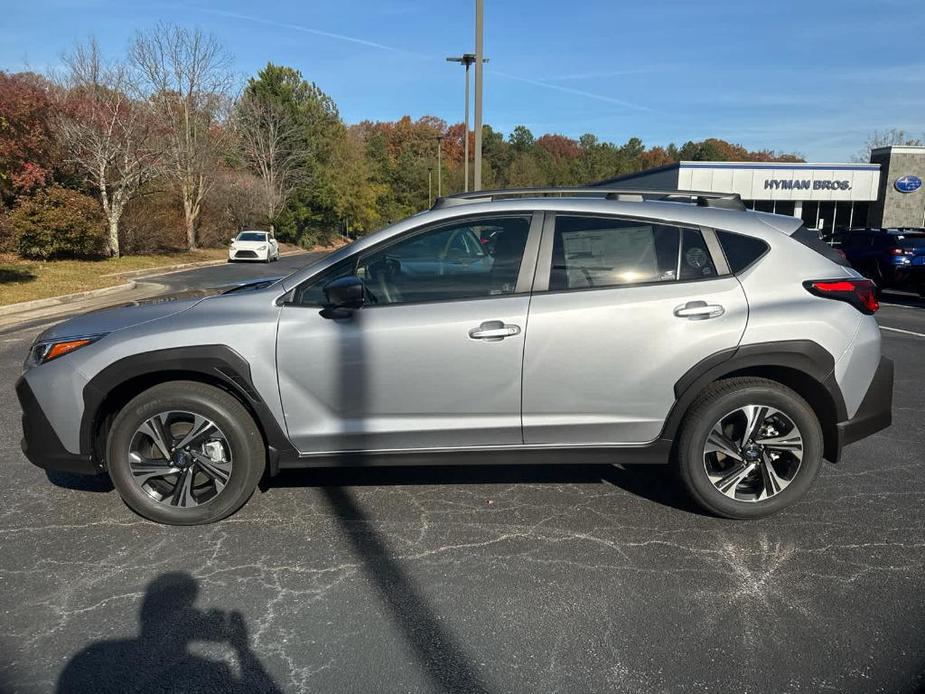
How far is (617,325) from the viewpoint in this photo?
3545 mm

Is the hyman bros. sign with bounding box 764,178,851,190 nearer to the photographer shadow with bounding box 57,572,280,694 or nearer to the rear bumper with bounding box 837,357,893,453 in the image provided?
the rear bumper with bounding box 837,357,893,453

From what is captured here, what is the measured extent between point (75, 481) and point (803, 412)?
176 inches

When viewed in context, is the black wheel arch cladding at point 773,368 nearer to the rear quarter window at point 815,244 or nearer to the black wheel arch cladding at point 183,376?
the rear quarter window at point 815,244

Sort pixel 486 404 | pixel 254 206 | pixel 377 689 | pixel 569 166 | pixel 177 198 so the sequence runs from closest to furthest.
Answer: pixel 377 689, pixel 486 404, pixel 177 198, pixel 254 206, pixel 569 166

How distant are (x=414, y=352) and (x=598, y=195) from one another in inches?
60.1

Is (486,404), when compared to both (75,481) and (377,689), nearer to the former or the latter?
(377,689)

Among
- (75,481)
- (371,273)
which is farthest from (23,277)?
(371,273)

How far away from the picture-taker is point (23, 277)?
17.6 meters

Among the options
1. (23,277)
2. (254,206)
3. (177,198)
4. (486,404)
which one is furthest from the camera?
(254,206)

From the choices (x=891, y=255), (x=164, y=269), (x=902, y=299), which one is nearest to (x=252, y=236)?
(x=164, y=269)

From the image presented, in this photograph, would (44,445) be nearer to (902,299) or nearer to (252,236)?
(902,299)

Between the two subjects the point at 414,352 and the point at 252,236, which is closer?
the point at 414,352

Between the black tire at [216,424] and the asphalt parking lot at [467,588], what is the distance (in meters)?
0.12

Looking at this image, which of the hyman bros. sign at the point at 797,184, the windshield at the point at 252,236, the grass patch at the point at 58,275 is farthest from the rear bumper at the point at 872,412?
the hyman bros. sign at the point at 797,184
